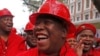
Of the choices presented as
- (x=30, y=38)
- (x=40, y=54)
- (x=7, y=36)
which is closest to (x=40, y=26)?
(x=40, y=54)

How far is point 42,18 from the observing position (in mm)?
2617

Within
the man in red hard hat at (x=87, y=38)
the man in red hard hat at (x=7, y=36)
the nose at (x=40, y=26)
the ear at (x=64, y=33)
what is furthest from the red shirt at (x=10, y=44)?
the nose at (x=40, y=26)

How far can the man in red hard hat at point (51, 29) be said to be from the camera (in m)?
2.51

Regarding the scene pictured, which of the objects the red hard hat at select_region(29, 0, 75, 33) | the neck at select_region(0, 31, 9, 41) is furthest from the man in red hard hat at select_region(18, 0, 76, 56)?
the neck at select_region(0, 31, 9, 41)

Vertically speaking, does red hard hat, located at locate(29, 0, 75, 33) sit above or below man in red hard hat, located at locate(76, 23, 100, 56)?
above

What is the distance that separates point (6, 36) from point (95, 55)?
1437 mm

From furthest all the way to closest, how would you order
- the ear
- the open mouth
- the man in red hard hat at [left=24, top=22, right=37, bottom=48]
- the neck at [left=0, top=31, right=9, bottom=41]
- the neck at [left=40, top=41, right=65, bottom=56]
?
1. the neck at [left=0, top=31, right=9, bottom=41]
2. the man in red hard hat at [left=24, top=22, right=37, bottom=48]
3. the ear
4. the neck at [left=40, top=41, right=65, bottom=56]
5. the open mouth

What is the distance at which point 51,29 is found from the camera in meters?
2.58

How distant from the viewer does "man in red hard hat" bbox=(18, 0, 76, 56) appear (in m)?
2.51

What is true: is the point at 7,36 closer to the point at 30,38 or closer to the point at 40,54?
the point at 30,38

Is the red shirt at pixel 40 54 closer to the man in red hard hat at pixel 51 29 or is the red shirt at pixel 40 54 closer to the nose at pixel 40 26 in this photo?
the man in red hard hat at pixel 51 29

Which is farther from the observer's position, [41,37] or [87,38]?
[87,38]

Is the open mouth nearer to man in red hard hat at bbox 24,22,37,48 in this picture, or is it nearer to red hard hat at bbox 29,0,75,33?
red hard hat at bbox 29,0,75,33

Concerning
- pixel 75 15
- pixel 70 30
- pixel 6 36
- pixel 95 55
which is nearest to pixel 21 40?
pixel 6 36
